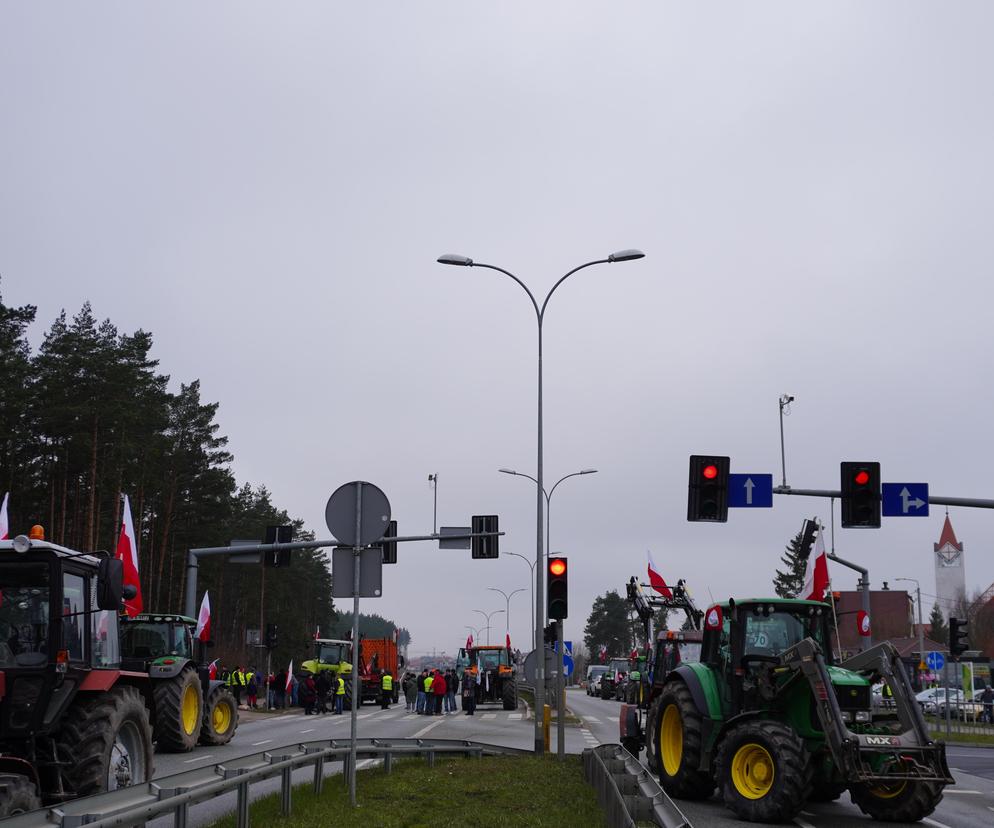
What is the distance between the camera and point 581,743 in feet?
83.5

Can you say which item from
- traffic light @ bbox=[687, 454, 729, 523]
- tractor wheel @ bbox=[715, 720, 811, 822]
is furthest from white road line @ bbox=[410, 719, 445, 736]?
tractor wheel @ bbox=[715, 720, 811, 822]

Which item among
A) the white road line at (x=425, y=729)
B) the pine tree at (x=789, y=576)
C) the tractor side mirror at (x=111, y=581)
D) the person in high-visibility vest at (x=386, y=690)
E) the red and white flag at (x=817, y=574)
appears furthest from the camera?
the pine tree at (x=789, y=576)

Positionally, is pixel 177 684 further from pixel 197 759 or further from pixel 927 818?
pixel 927 818

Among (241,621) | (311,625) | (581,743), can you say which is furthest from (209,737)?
(311,625)

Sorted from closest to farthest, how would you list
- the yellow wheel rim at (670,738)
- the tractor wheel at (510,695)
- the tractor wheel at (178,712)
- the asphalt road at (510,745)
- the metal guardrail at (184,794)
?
the metal guardrail at (184,794) → the asphalt road at (510,745) → the yellow wheel rim at (670,738) → the tractor wheel at (178,712) → the tractor wheel at (510,695)

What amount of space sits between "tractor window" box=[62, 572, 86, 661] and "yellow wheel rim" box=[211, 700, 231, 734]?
12.7m

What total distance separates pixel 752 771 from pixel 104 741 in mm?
6780

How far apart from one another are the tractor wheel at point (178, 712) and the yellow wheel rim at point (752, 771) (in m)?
11.3

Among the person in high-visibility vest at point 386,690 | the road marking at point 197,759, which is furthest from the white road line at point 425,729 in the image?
the person in high-visibility vest at point 386,690

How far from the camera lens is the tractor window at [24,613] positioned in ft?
35.2

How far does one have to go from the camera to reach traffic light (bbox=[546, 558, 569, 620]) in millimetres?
18688

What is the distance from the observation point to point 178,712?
808 inches

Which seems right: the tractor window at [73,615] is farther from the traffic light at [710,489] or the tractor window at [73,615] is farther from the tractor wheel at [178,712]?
the traffic light at [710,489]

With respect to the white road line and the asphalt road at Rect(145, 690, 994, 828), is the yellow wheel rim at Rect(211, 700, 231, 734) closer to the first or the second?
the asphalt road at Rect(145, 690, 994, 828)
